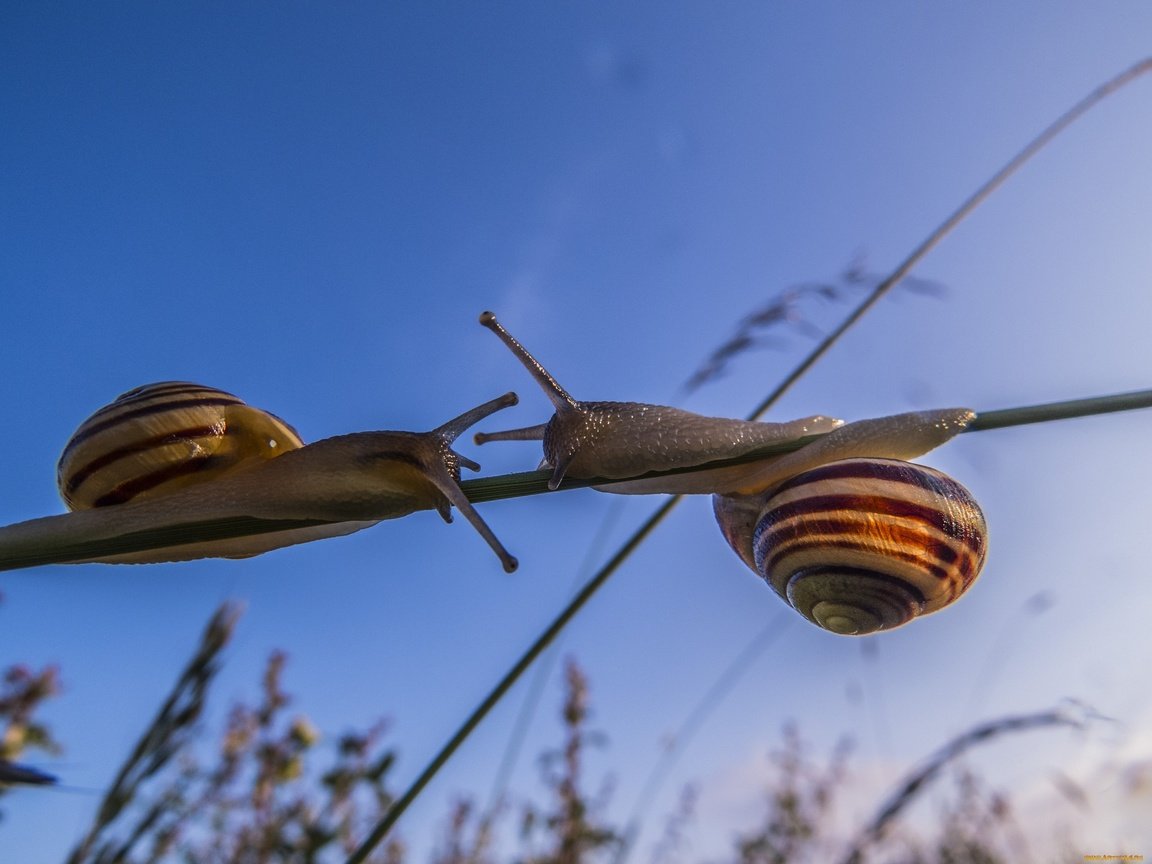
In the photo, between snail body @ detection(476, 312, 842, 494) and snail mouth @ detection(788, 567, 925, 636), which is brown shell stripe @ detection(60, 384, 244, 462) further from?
snail mouth @ detection(788, 567, 925, 636)

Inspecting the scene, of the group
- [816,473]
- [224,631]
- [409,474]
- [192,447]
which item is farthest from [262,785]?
[816,473]

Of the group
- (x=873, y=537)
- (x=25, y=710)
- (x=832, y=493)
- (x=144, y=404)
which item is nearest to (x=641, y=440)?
(x=832, y=493)

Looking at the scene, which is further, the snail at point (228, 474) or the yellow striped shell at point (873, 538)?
the yellow striped shell at point (873, 538)

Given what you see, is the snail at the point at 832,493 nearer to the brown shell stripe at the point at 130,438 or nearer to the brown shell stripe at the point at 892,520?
the brown shell stripe at the point at 892,520

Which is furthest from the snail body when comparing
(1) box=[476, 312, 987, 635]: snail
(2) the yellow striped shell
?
(2) the yellow striped shell

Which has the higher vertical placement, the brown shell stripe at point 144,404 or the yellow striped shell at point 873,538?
the brown shell stripe at point 144,404

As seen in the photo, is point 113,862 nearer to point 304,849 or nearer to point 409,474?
A: point 409,474

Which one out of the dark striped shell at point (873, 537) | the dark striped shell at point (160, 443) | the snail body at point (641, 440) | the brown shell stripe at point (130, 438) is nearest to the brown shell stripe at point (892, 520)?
the dark striped shell at point (873, 537)
